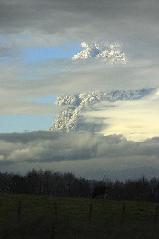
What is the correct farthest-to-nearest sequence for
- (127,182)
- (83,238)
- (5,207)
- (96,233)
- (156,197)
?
(127,182)
(156,197)
(5,207)
(96,233)
(83,238)

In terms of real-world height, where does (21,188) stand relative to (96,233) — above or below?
above

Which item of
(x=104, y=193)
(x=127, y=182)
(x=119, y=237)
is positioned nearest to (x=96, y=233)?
(x=119, y=237)

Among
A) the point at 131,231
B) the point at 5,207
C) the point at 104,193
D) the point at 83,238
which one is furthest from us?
the point at 104,193

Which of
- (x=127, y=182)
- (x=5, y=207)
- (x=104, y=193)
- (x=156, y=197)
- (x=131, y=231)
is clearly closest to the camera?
(x=131, y=231)

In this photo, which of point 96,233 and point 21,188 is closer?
point 96,233

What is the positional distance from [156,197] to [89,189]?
39.7 m

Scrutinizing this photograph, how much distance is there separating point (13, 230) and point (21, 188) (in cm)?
15534

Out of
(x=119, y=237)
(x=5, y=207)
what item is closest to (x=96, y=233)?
(x=119, y=237)

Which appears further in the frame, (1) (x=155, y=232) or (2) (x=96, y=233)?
(1) (x=155, y=232)

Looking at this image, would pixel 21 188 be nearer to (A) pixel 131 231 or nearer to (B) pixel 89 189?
(B) pixel 89 189

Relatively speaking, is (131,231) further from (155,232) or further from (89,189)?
(89,189)

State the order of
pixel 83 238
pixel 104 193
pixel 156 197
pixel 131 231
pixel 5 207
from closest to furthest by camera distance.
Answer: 1. pixel 83 238
2. pixel 131 231
3. pixel 5 207
4. pixel 104 193
5. pixel 156 197

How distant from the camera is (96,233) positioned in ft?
126

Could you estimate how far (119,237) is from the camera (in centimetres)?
3656
